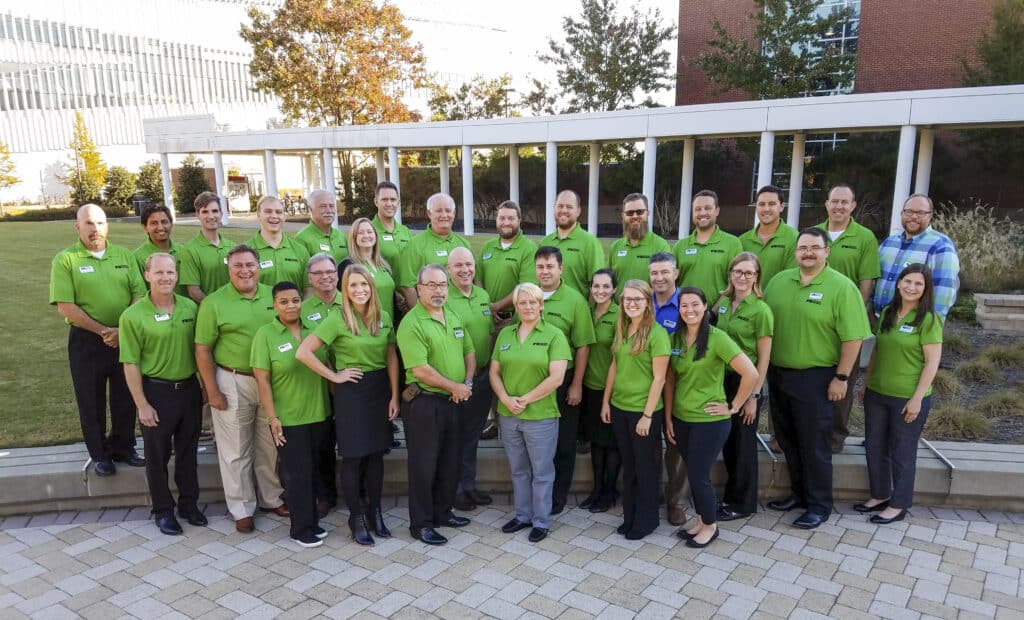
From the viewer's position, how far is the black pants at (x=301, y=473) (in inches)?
174

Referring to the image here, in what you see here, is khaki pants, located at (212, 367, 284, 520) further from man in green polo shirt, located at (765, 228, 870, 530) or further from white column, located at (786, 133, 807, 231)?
white column, located at (786, 133, 807, 231)

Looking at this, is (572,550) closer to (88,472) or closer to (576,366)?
(576,366)

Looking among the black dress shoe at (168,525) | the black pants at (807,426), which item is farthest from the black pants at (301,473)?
the black pants at (807,426)

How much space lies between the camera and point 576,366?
4695 millimetres

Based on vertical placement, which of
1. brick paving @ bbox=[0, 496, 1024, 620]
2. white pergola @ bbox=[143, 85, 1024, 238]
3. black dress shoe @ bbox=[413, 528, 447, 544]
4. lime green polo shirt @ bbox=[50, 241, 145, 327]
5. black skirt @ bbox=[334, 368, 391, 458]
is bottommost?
brick paving @ bbox=[0, 496, 1024, 620]

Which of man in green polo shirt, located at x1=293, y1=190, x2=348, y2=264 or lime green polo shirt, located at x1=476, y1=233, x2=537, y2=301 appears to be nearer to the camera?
lime green polo shirt, located at x1=476, y1=233, x2=537, y2=301

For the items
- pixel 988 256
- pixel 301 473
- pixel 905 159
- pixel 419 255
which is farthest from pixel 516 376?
pixel 905 159

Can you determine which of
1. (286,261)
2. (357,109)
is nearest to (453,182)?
(357,109)

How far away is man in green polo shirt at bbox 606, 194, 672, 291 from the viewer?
17.4 ft

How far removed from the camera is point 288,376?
14.2ft

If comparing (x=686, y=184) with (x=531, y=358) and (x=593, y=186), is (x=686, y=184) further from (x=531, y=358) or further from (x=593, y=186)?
(x=531, y=358)

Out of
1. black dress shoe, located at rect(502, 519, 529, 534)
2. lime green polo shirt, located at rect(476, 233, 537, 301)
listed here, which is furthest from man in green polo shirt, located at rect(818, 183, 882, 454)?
black dress shoe, located at rect(502, 519, 529, 534)

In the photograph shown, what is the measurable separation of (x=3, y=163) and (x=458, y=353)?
164ft

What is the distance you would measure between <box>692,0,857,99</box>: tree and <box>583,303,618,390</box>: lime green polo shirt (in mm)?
24665
